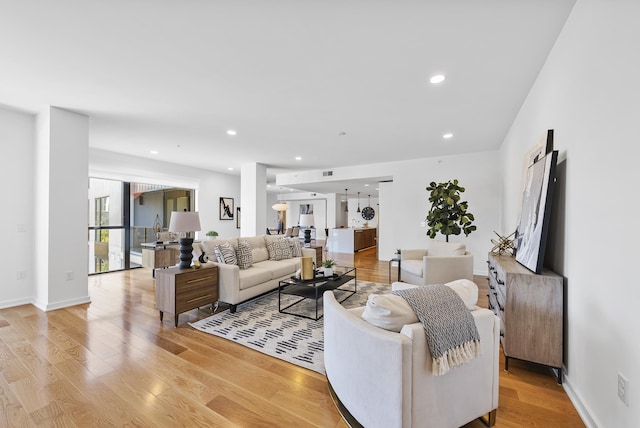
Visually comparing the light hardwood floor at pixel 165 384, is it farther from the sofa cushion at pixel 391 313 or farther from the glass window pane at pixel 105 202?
the glass window pane at pixel 105 202

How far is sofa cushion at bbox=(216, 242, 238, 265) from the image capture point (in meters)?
3.75

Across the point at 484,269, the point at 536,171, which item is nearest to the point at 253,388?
the point at 536,171

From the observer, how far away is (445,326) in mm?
1404

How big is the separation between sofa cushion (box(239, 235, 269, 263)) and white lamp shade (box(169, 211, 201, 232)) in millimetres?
989

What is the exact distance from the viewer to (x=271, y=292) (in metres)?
4.27

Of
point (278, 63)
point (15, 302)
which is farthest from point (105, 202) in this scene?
point (278, 63)

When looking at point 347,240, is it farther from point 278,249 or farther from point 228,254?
point 228,254

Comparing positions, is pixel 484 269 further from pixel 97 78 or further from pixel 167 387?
pixel 97 78

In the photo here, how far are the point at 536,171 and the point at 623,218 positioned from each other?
4.11 feet

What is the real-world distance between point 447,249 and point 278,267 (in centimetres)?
292

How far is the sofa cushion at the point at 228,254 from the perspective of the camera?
3.75 meters

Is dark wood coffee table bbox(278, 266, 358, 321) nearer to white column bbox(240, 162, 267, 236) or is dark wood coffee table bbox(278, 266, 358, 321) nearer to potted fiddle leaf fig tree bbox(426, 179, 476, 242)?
potted fiddle leaf fig tree bbox(426, 179, 476, 242)

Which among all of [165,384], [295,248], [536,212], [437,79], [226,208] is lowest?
[165,384]

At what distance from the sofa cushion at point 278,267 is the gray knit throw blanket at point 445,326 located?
285cm
